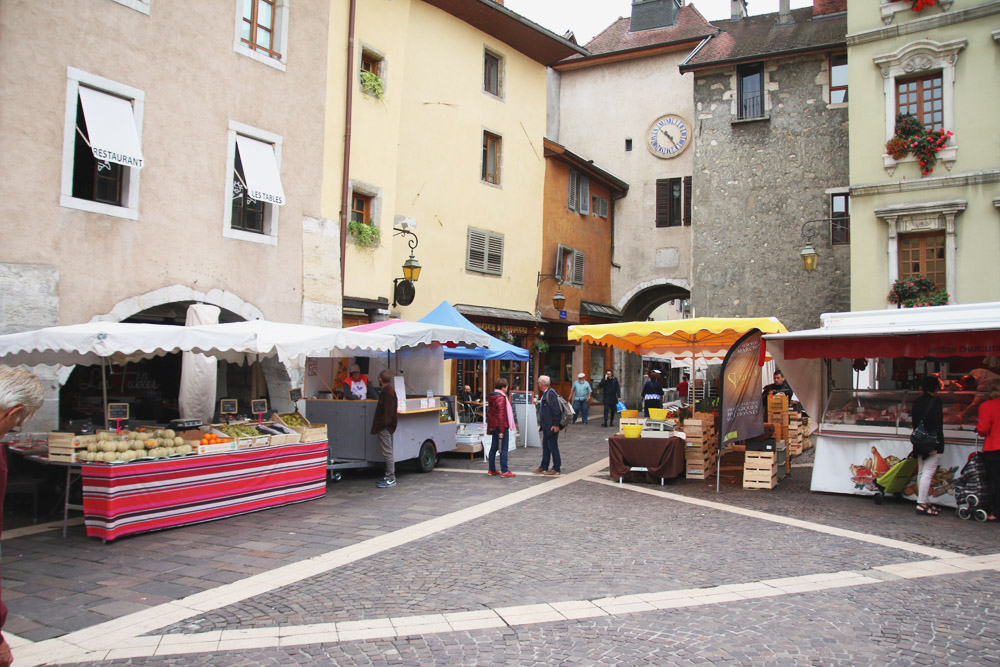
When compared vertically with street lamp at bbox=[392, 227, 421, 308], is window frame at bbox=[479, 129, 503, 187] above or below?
above

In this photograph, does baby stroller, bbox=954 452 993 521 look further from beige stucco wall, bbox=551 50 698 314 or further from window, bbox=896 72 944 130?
beige stucco wall, bbox=551 50 698 314

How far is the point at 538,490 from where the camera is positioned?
10.4 m

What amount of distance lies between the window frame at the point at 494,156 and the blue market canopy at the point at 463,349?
7.36 m

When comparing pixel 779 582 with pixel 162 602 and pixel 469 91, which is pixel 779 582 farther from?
pixel 469 91

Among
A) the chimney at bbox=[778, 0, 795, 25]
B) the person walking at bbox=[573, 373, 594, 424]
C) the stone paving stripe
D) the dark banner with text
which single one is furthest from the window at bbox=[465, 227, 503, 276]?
the chimney at bbox=[778, 0, 795, 25]

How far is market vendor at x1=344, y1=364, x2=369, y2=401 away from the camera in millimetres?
12305

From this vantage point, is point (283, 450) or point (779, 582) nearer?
point (779, 582)

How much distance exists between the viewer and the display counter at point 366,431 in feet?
37.7

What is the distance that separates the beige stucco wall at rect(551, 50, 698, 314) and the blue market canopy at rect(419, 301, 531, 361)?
12.1 meters

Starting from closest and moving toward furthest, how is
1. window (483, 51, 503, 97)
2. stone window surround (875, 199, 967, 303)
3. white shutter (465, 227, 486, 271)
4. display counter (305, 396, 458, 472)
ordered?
display counter (305, 396, 458, 472) → stone window surround (875, 199, 967, 303) → white shutter (465, 227, 486, 271) → window (483, 51, 503, 97)

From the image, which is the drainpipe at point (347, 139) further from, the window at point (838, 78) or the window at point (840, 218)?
the window at point (838, 78)

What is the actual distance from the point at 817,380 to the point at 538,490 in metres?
4.76

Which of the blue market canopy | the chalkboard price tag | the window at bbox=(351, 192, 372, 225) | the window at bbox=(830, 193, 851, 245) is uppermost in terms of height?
the window at bbox=(830, 193, 851, 245)

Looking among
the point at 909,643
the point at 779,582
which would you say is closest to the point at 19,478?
the point at 779,582
